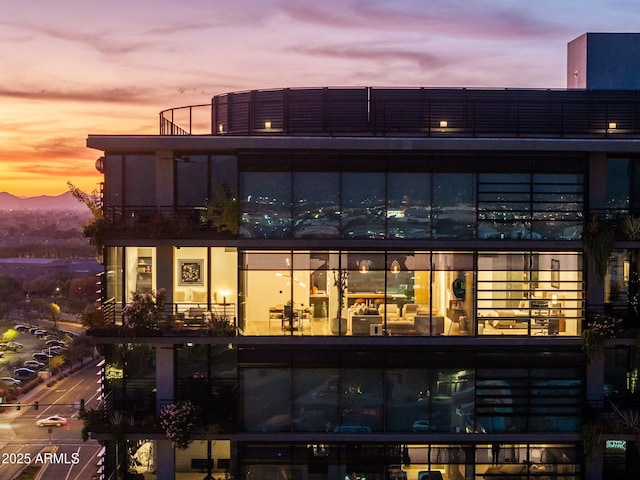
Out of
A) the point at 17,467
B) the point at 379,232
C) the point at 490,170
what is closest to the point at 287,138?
the point at 379,232

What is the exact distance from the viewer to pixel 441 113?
81.0ft

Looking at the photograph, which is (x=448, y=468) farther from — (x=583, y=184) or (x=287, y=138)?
(x=287, y=138)

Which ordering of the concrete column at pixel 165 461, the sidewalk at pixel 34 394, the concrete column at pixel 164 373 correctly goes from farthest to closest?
1. the sidewalk at pixel 34 394
2. the concrete column at pixel 165 461
3. the concrete column at pixel 164 373

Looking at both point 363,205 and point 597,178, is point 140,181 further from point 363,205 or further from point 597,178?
point 597,178

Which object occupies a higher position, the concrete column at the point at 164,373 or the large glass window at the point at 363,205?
the large glass window at the point at 363,205

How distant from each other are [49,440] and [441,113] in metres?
47.1

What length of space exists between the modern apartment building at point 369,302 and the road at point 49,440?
79.5 feet

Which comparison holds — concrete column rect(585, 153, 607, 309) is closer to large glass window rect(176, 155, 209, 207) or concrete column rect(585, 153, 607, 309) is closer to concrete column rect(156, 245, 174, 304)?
large glass window rect(176, 155, 209, 207)

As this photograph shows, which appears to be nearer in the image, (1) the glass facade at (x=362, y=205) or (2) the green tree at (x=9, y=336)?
(1) the glass facade at (x=362, y=205)

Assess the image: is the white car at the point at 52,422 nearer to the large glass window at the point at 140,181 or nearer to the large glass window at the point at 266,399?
the large glass window at the point at 266,399

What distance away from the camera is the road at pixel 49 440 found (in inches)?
2067

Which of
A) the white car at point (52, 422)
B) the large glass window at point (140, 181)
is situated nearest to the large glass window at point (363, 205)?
the large glass window at point (140, 181)

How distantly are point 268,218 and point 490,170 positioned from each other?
7.09 m

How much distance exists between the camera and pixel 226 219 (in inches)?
899
